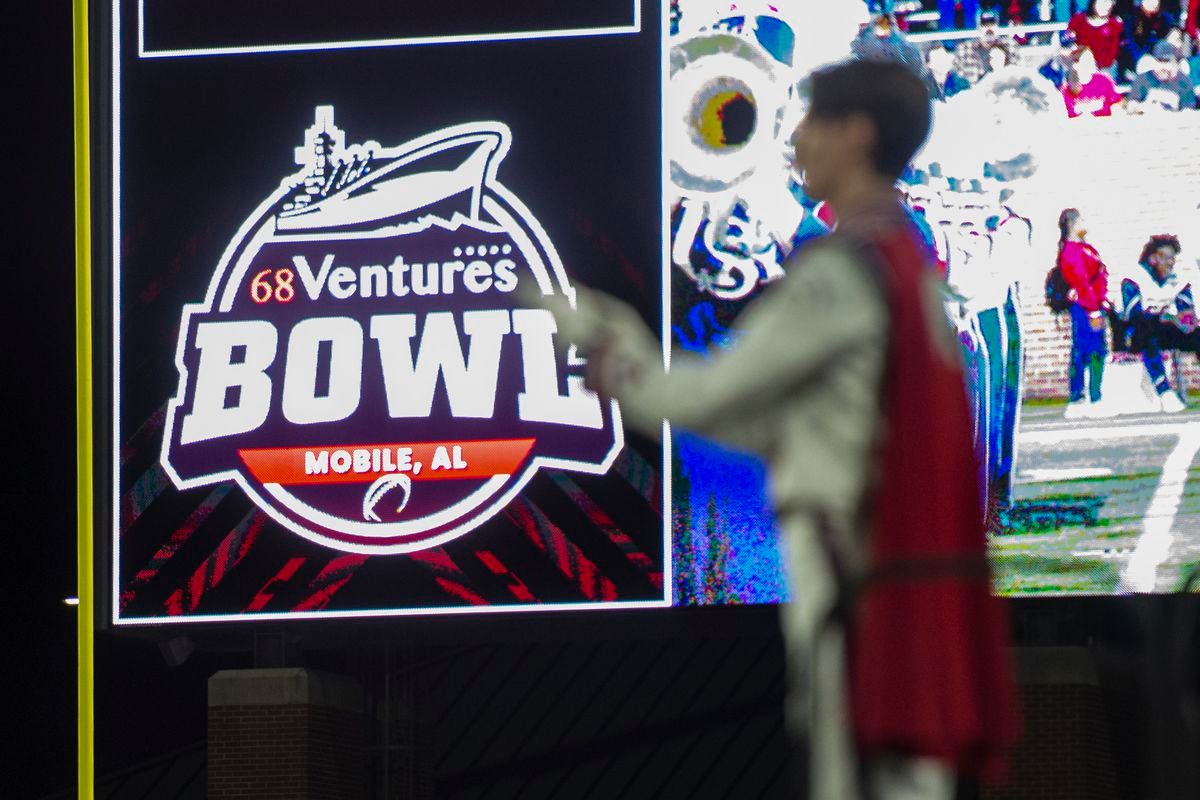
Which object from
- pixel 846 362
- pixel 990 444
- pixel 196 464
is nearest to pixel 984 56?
pixel 990 444

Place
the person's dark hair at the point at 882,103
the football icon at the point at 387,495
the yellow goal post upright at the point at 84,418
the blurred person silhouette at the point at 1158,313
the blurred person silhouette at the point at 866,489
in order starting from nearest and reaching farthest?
the blurred person silhouette at the point at 866,489
the person's dark hair at the point at 882,103
the blurred person silhouette at the point at 1158,313
the football icon at the point at 387,495
the yellow goal post upright at the point at 84,418

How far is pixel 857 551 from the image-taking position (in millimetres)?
3729

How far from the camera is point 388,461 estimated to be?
13.6m

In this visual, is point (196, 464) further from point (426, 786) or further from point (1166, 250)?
point (1166, 250)

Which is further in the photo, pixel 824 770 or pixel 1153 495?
pixel 1153 495

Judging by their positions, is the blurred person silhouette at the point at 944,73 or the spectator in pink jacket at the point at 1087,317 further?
the blurred person silhouette at the point at 944,73

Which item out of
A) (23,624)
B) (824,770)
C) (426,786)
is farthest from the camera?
(23,624)

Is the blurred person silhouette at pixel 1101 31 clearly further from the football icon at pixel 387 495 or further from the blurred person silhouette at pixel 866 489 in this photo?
the blurred person silhouette at pixel 866 489

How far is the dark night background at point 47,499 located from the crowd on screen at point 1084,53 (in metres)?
5.40

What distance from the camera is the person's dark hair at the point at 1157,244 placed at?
13.1 m

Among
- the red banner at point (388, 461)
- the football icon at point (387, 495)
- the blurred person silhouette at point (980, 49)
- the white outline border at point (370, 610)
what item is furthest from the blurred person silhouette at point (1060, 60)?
the football icon at point (387, 495)

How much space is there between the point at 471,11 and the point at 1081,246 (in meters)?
3.90

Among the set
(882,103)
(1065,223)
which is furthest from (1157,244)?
(882,103)

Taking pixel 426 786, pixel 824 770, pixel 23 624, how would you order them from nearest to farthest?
pixel 824 770, pixel 426 786, pixel 23 624
